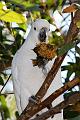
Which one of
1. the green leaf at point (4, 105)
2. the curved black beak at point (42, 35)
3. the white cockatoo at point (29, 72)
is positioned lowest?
the green leaf at point (4, 105)

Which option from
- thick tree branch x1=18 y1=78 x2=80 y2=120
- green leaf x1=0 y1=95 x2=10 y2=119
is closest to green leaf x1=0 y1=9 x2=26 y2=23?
thick tree branch x1=18 y1=78 x2=80 y2=120

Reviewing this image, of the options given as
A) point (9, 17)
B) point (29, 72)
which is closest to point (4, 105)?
point (29, 72)

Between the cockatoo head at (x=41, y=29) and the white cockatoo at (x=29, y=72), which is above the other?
the cockatoo head at (x=41, y=29)

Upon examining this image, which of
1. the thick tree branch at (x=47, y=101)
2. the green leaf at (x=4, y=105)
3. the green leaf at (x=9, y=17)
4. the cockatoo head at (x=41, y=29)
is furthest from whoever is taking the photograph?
the green leaf at (x=4, y=105)

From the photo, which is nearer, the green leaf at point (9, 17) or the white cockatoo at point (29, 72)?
the green leaf at point (9, 17)

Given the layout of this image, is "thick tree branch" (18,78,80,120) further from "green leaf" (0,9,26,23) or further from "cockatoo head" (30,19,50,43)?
"cockatoo head" (30,19,50,43)

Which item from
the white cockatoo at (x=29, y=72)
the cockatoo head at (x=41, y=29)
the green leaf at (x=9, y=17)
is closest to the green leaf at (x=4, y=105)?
the white cockatoo at (x=29, y=72)

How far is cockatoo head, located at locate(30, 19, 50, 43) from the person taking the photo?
3.38ft

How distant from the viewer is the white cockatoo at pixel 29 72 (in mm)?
1033

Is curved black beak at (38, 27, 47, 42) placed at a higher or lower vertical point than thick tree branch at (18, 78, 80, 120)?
higher

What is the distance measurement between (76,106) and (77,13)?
200mm

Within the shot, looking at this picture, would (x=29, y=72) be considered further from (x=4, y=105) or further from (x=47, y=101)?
(x=47, y=101)

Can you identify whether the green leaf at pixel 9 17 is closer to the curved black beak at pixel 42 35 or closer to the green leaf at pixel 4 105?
the curved black beak at pixel 42 35

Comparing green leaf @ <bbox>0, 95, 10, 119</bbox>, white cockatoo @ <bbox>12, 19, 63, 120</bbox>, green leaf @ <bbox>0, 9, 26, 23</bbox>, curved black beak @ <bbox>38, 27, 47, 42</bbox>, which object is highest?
green leaf @ <bbox>0, 9, 26, 23</bbox>
